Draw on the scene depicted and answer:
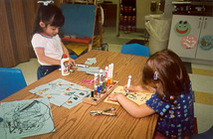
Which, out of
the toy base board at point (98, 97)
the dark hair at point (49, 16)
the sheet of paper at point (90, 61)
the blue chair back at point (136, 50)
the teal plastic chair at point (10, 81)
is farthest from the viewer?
the blue chair back at point (136, 50)

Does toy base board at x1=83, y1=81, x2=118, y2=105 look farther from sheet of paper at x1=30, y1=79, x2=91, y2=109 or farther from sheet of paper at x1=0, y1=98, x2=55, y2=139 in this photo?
sheet of paper at x1=0, y1=98, x2=55, y2=139

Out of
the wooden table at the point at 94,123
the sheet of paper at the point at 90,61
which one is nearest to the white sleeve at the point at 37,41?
the sheet of paper at the point at 90,61

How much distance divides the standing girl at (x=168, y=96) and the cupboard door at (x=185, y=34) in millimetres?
2895

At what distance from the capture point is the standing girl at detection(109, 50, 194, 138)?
96 centimetres

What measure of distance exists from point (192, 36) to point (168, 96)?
3.03 m

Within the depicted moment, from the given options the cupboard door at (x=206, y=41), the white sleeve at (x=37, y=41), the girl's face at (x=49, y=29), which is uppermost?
the girl's face at (x=49, y=29)

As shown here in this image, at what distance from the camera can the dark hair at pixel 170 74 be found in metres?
0.95

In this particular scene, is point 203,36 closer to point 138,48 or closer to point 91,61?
point 138,48

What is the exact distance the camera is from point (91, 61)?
1.78 meters

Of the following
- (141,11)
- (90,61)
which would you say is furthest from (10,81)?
(141,11)

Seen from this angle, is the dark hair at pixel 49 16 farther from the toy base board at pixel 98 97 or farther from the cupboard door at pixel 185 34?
the cupboard door at pixel 185 34

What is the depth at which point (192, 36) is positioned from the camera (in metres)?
3.56

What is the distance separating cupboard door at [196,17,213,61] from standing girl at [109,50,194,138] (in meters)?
2.93

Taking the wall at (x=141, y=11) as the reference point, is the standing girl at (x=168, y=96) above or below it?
below
